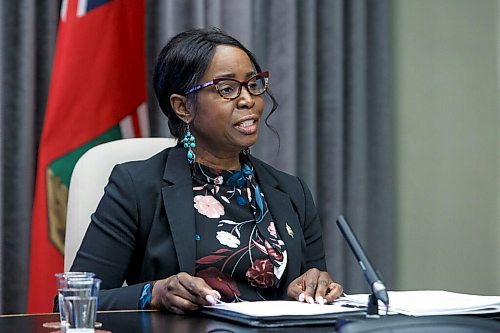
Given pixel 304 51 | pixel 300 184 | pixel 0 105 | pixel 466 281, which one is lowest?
pixel 466 281

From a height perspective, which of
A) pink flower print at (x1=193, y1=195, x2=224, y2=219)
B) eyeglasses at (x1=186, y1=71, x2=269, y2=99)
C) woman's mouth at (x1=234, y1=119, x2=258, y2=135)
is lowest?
pink flower print at (x1=193, y1=195, x2=224, y2=219)

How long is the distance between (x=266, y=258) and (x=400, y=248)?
1610mm

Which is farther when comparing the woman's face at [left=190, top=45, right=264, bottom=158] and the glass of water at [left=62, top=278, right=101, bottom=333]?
the woman's face at [left=190, top=45, right=264, bottom=158]

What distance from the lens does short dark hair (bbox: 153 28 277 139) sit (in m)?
2.07

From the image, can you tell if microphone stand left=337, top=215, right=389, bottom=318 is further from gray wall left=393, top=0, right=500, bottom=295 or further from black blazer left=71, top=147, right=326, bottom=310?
gray wall left=393, top=0, right=500, bottom=295

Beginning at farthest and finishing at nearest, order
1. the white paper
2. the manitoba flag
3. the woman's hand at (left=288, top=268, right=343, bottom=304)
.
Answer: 1. the manitoba flag
2. the woman's hand at (left=288, top=268, right=343, bottom=304)
3. the white paper

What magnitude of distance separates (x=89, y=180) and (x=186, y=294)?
673 mm

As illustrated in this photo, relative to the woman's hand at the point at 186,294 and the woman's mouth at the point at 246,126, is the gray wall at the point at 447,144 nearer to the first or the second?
the woman's mouth at the point at 246,126

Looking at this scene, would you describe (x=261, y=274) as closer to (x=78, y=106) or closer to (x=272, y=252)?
(x=272, y=252)

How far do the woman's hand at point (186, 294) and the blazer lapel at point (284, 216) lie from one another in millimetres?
474

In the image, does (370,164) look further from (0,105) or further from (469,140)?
(0,105)

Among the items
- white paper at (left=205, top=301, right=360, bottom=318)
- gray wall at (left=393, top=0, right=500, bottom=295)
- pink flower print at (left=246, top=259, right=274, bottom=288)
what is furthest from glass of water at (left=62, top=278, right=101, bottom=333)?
gray wall at (left=393, top=0, right=500, bottom=295)

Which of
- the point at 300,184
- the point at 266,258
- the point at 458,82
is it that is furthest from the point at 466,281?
the point at 266,258

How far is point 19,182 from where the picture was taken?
8.29ft
